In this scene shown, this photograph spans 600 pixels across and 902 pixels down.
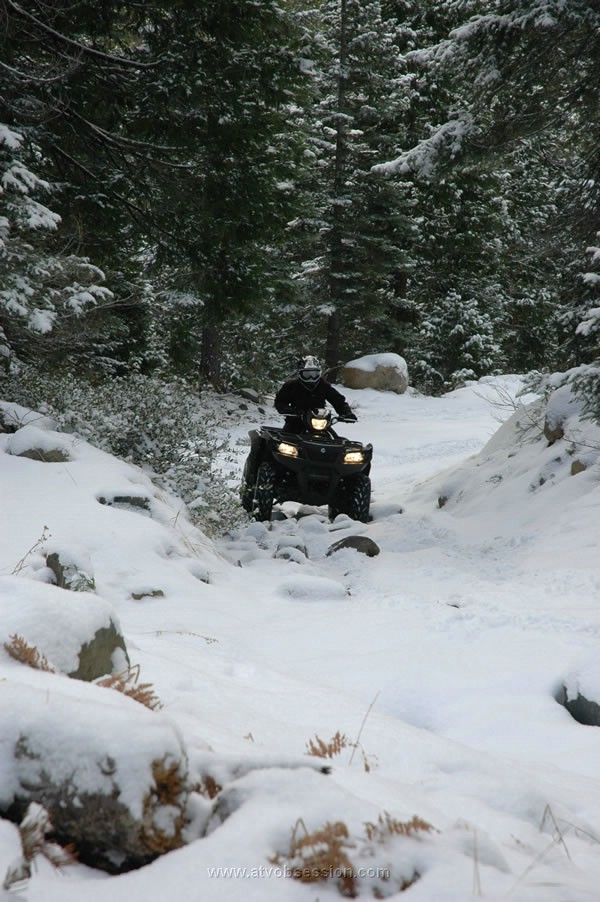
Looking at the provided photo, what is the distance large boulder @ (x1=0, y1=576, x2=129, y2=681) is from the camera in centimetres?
244

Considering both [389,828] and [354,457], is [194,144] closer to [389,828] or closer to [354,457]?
[354,457]

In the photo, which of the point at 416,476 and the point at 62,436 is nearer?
the point at 62,436

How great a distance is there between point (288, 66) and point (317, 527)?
253 inches

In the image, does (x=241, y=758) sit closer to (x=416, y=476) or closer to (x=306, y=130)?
(x=416, y=476)

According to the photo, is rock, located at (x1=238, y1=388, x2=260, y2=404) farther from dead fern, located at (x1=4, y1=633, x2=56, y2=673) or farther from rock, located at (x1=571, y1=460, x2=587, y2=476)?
dead fern, located at (x1=4, y1=633, x2=56, y2=673)

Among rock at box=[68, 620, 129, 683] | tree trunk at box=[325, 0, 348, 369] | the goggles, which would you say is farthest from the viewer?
tree trunk at box=[325, 0, 348, 369]

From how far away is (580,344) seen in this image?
941cm

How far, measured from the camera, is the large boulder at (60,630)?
2.44 m

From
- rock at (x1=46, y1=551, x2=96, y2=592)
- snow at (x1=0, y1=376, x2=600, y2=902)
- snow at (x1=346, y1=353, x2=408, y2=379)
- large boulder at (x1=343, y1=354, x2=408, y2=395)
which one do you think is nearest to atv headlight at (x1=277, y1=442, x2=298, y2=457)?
snow at (x1=0, y1=376, x2=600, y2=902)

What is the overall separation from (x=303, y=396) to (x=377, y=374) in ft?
47.6

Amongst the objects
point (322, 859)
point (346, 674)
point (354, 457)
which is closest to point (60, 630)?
point (322, 859)

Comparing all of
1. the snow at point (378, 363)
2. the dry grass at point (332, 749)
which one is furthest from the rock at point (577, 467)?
the snow at point (378, 363)

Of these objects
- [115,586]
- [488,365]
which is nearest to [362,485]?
[115,586]

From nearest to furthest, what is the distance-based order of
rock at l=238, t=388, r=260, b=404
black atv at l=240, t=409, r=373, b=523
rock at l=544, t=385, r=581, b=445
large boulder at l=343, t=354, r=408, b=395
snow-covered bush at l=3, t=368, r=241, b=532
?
snow-covered bush at l=3, t=368, r=241, b=532, black atv at l=240, t=409, r=373, b=523, rock at l=544, t=385, r=581, b=445, rock at l=238, t=388, r=260, b=404, large boulder at l=343, t=354, r=408, b=395
